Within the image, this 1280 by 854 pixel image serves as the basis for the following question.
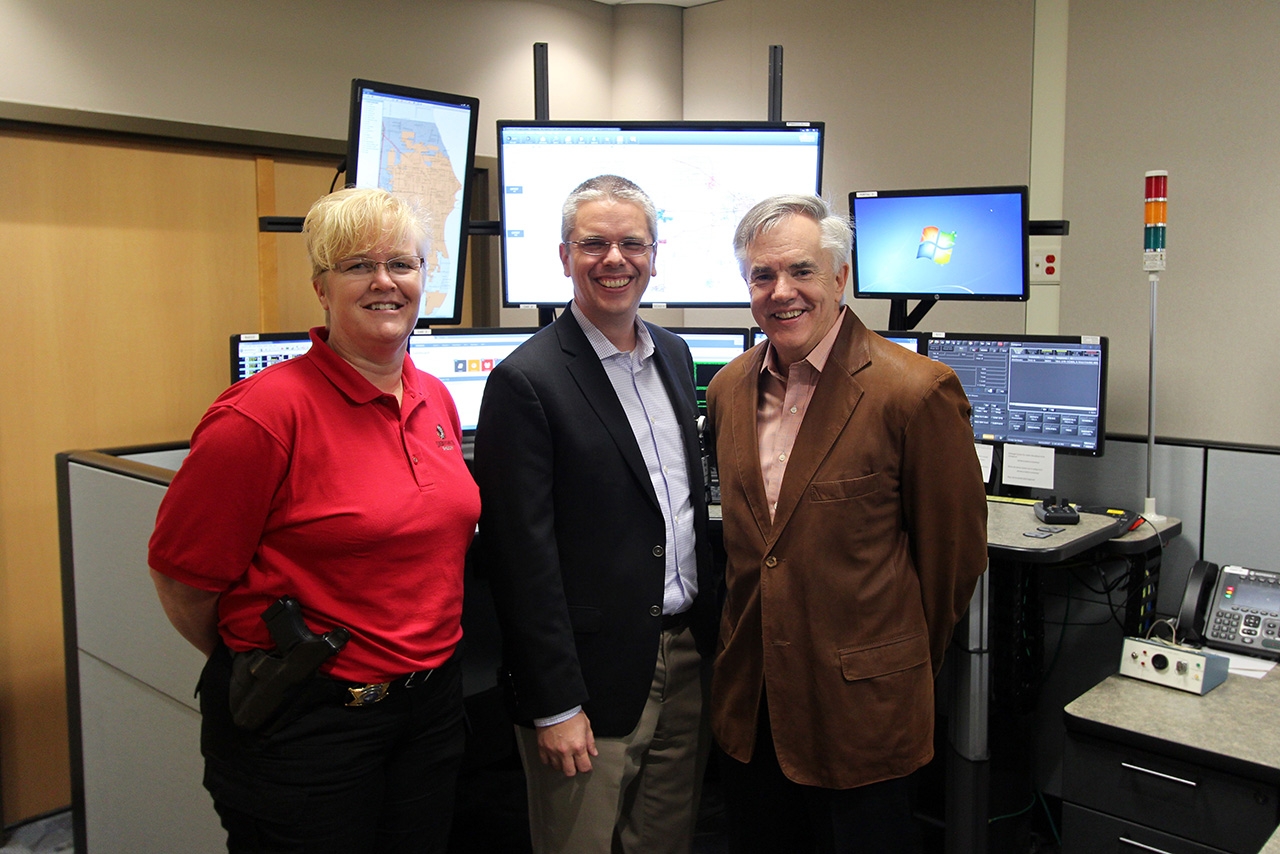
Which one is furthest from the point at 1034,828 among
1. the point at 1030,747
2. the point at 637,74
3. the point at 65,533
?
the point at 637,74

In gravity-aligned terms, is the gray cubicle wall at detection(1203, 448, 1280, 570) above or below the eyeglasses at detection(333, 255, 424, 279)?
below

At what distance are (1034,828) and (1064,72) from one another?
2.44m

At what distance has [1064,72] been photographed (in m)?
3.25

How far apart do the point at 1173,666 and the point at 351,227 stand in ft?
6.17

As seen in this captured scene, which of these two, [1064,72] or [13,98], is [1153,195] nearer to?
[1064,72]

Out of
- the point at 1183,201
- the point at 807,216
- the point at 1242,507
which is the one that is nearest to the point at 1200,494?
the point at 1242,507

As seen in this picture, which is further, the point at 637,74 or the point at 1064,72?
the point at 637,74

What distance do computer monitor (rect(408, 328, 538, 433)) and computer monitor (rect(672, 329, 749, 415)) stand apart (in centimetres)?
44

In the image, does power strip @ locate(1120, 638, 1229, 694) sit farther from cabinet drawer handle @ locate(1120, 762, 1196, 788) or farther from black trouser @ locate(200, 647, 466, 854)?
black trouser @ locate(200, 647, 466, 854)

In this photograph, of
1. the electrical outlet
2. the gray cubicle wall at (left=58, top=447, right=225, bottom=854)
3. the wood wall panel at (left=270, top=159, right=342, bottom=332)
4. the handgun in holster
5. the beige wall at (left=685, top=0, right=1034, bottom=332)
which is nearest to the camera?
the handgun in holster

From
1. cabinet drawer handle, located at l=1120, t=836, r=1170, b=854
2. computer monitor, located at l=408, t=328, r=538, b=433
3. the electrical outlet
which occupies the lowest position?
cabinet drawer handle, located at l=1120, t=836, r=1170, b=854

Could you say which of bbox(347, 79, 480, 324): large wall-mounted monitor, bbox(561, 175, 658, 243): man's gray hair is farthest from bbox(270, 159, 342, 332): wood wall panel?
bbox(561, 175, 658, 243): man's gray hair

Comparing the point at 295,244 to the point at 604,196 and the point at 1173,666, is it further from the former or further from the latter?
the point at 1173,666

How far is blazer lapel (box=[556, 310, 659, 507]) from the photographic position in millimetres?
1475
